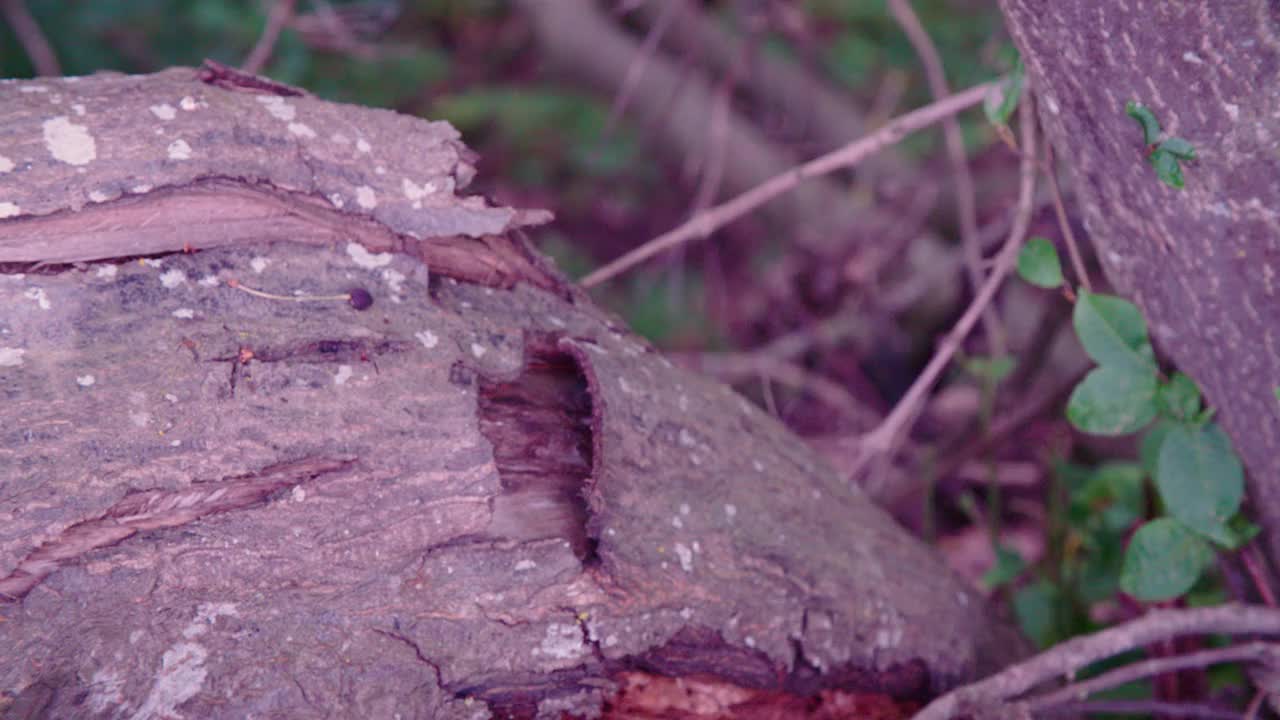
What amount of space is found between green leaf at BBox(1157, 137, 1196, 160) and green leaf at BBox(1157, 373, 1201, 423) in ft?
1.24

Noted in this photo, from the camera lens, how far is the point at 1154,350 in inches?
52.8

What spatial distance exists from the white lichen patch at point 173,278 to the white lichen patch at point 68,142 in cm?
13

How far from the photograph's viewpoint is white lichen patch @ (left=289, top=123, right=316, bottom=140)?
3.64 feet

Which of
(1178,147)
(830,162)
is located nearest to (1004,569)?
(830,162)

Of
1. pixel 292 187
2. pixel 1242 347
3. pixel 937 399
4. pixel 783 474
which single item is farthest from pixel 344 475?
pixel 937 399

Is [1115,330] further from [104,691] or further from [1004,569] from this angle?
[104,691]

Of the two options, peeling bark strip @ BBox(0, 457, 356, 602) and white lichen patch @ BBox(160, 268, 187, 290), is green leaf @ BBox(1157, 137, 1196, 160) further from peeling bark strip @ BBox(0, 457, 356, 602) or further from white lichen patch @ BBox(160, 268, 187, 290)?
A: white lichen patch @ BBox(160, 268, 187, 290)

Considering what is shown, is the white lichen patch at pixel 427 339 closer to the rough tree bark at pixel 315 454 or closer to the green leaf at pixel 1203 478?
the rough tree bark at pixel 315 454

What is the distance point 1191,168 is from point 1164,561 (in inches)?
23.0

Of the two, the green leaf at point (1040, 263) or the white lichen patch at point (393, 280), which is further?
the green leaf at point (1040, 263)

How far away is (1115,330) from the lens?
51.1 inches

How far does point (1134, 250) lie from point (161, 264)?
3.49 ft

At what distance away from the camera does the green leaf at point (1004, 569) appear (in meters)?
1.84

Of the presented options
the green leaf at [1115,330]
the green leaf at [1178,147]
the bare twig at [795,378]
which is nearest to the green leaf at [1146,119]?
the green leaf at [1178,147]
